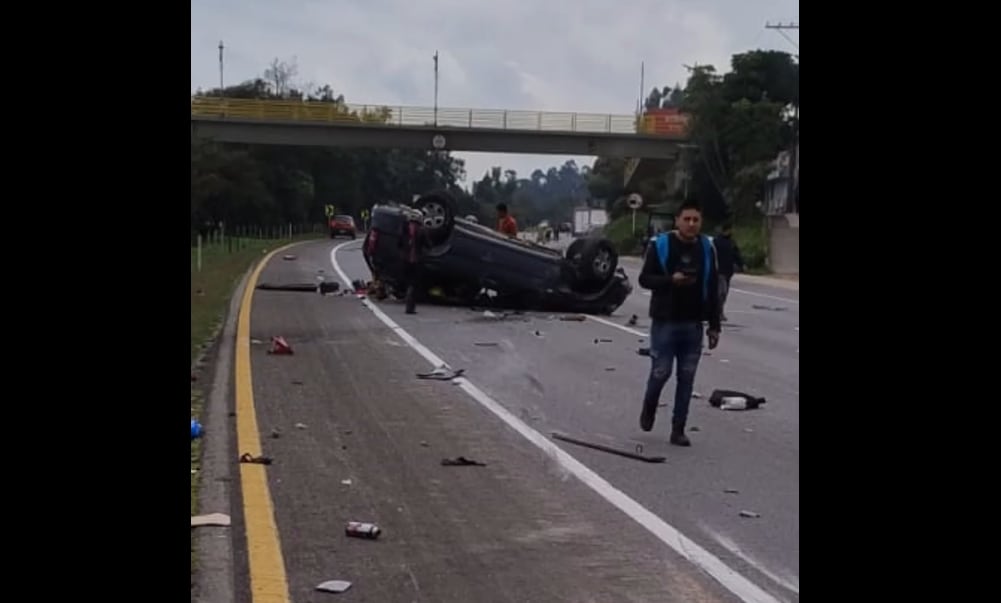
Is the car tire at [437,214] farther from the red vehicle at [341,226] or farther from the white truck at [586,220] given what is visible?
the red vehicle at [341,226]

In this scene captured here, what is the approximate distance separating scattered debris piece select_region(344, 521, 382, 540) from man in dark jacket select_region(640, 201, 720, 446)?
341cm

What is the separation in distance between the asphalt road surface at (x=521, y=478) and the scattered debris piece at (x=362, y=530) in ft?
0.18

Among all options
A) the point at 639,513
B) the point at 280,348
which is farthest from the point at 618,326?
the point at 639,513

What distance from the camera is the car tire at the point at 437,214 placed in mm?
19922

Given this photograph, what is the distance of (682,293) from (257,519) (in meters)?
3.80

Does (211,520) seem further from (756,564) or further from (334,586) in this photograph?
(756,564)

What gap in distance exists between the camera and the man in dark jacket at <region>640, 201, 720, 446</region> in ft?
29.4

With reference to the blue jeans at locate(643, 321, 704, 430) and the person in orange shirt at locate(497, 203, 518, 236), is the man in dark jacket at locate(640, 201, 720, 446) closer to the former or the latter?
the blue jeans at locate(643, 321, 704, 430)
